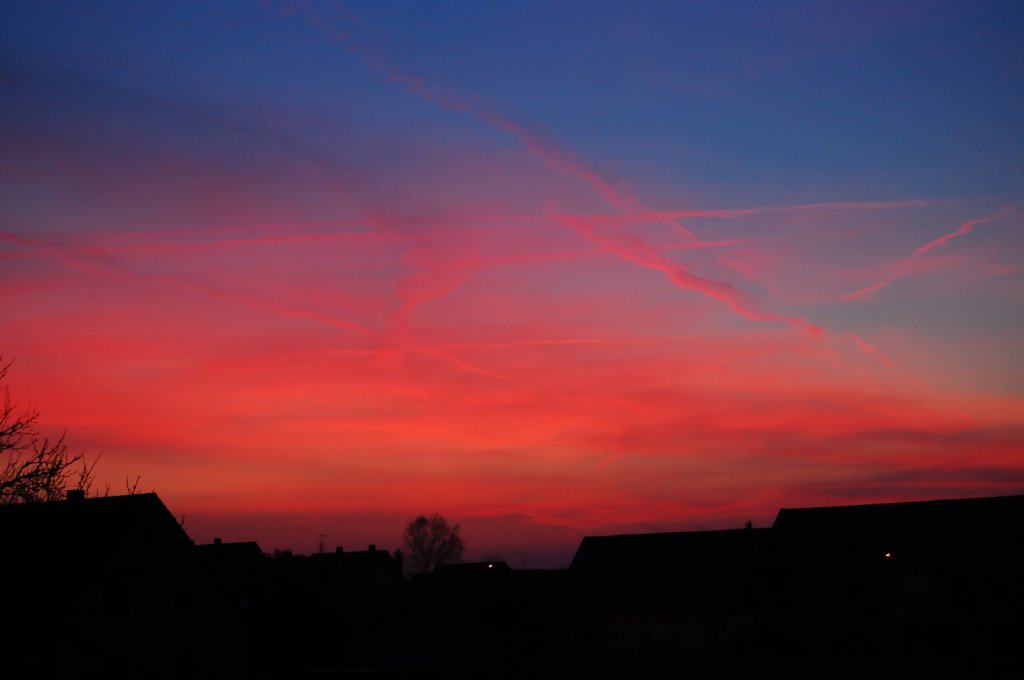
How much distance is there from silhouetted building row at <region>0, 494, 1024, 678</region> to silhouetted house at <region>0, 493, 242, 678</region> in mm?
70

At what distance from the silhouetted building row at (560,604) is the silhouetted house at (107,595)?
0.07 meters

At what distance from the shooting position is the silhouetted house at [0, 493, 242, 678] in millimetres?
36500

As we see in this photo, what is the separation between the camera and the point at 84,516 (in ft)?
134

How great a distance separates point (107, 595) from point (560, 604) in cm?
3340

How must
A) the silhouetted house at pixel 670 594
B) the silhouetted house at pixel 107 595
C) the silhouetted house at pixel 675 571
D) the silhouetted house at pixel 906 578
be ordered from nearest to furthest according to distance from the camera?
the silhouetted house at pixel 107 595, the silhouetted house at pixel 906 578, the silhouetted house at pixel 670 594, the silhouetted house at pixel 675 571

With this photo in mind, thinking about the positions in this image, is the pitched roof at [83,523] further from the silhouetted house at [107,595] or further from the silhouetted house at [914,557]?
the silhouetted house at [914,557]

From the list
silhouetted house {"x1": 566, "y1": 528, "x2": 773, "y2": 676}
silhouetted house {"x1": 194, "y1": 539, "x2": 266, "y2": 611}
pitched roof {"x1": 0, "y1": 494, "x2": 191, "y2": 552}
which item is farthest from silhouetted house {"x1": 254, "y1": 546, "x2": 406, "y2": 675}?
silhouetted house {"x1": 566, "y1": 528, "x2": 773, "y2": 676}

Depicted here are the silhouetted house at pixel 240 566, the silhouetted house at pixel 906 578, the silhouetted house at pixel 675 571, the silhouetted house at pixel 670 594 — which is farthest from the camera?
the silhouetted house at pixel 240 566

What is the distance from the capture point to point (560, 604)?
65.9 metres

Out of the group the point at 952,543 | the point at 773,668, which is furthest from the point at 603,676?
the point at 952,543

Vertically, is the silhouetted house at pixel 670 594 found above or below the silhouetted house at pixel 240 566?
below

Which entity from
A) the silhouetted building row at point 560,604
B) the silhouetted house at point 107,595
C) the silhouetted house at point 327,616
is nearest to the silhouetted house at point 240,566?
the silhouetted building row at point 560,604

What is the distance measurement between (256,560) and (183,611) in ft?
134

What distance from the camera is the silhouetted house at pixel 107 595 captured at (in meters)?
36.5
